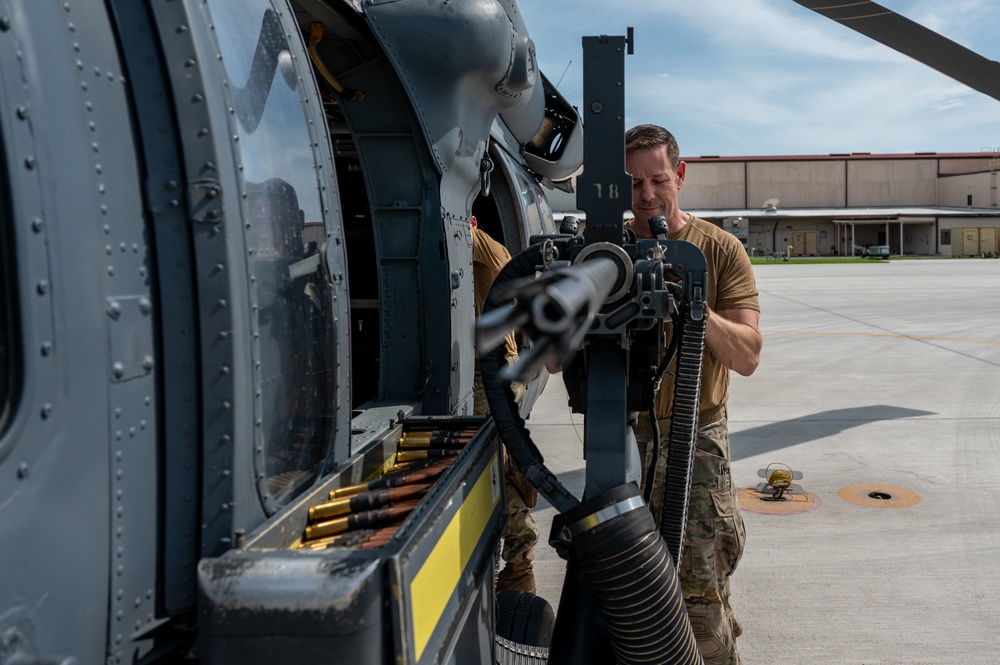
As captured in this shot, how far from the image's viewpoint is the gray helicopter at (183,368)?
141 centimetres

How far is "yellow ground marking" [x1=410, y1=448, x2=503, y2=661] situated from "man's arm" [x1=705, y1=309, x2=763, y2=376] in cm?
97

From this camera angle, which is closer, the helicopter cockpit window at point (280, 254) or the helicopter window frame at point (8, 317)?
the helicopter window frame at point (8, 317)

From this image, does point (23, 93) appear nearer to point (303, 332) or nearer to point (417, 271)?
point (303, 332)

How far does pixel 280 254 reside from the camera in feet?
6.81

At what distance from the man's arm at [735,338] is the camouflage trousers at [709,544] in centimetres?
33

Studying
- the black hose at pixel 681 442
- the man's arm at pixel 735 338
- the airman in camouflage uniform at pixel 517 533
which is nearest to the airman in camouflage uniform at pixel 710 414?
the man's arm at pixel 735 338

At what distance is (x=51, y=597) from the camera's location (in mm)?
1435

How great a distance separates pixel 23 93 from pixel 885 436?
7.09m

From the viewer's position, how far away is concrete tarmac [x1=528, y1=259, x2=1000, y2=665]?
3.77 m

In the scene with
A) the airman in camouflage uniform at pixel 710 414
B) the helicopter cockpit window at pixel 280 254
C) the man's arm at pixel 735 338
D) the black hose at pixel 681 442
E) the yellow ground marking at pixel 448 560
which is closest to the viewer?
the yellow ground marking at pixel 448 560

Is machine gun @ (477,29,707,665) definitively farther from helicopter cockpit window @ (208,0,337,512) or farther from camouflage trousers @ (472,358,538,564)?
camouflage trousers @ (472,358,538,564)

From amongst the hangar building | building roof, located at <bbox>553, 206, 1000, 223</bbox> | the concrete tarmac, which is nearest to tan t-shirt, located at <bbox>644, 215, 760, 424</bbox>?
the concrete tarmac

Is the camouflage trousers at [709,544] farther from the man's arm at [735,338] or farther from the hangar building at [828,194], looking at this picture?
the hangar building at [828,194]

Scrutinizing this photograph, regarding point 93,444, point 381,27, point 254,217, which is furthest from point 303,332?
point 381,27
